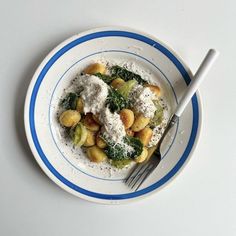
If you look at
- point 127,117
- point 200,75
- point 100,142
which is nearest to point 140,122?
point 127,117

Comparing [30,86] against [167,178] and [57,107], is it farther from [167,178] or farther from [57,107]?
[167,178]

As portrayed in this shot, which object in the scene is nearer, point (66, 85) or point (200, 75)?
point (200, 75)

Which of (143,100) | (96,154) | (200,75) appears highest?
(200,75)

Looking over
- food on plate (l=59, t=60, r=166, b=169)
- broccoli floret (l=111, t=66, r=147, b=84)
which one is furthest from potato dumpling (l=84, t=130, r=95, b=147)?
broccoli floret (l=111, t=66, r=147, b=84)

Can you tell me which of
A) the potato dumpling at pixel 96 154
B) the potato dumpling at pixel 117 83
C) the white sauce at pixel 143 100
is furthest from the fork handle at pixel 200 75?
the potato dumpling at pixel 96 154

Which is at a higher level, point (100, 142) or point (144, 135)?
point (144, 135)

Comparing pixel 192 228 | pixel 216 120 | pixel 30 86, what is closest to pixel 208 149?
pixel 216 120

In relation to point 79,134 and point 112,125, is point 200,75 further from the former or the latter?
point 79,134
